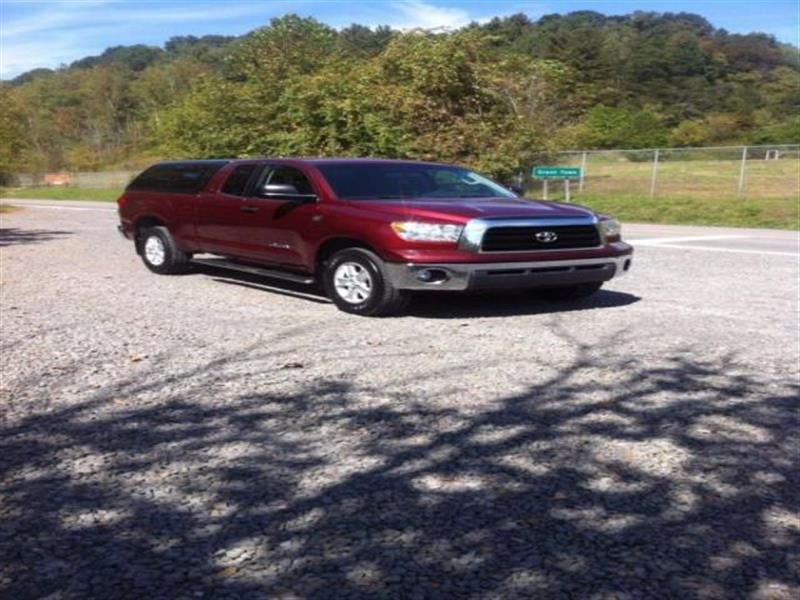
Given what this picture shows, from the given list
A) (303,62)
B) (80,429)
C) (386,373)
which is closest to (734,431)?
(386,373)

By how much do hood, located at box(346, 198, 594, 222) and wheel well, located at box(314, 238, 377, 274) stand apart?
332 mm

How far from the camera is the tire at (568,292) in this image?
30.0 feet

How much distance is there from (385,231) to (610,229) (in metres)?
2.29

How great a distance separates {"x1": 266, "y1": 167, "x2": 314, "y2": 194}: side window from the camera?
8.96m

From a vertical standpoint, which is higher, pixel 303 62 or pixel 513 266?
pixel 303 62

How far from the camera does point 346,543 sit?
342 centimetres

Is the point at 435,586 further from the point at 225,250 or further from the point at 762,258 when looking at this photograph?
the point at 762,258

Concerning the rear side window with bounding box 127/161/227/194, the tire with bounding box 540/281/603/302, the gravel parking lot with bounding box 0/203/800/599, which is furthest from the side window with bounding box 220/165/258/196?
the tire with bounding box 540/281/603/302

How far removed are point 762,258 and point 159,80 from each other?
86741 millimetres

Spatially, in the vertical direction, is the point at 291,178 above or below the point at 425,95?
below

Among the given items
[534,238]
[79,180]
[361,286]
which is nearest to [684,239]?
[534,238]

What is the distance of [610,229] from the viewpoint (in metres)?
8.80

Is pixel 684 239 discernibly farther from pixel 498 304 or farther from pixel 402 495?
pixel 402 495

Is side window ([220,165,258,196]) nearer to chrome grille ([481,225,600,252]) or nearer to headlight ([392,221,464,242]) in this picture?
headlight ([392,221,464,242])
